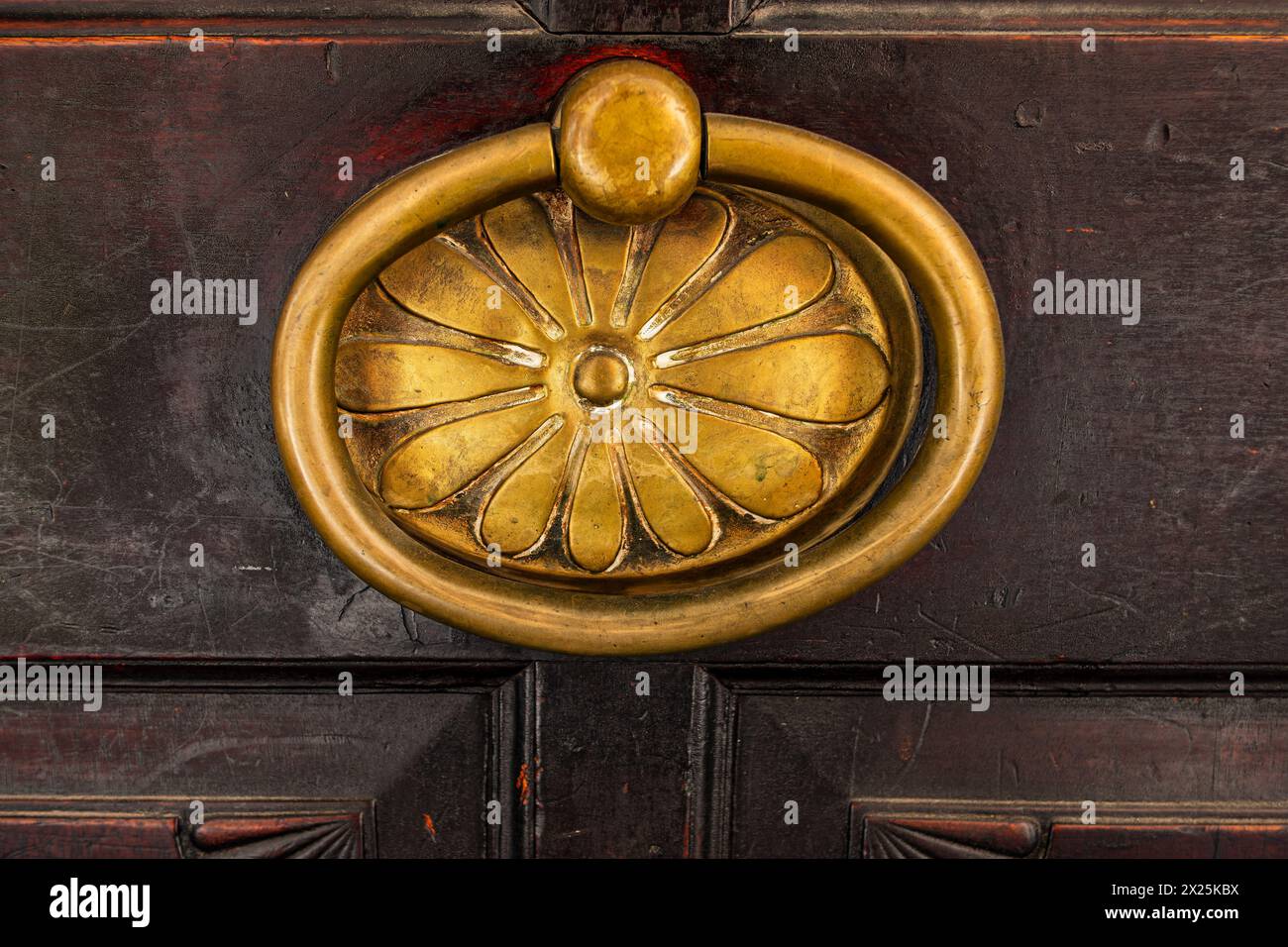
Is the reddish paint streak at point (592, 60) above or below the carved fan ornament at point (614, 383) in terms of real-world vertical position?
above

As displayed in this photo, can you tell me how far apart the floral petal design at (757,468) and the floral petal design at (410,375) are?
136 mm

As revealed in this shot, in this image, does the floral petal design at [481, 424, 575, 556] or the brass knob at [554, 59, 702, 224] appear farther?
the floral petal design at [481, 424, 575, 556]

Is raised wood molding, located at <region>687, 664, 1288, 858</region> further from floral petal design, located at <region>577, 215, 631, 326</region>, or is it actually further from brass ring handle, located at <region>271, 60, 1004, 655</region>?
floral petal design, located at <region>577, 215, 631, 326</region>

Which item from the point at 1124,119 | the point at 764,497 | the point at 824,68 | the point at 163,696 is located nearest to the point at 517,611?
the point at 764,497

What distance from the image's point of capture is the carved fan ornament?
2.12ft

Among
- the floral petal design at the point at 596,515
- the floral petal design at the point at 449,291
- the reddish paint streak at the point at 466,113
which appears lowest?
the floral petal design at the point at 596,515

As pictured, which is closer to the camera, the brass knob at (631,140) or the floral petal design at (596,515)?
the brass knob at (631,140)

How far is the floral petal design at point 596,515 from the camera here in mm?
668

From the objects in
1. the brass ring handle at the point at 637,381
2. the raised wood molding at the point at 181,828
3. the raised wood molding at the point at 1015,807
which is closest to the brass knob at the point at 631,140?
the brass ring handle at the point at 637,381

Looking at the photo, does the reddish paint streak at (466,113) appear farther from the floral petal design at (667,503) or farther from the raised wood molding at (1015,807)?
the raised wood molding at (1015,807)

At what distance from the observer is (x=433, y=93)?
63cm

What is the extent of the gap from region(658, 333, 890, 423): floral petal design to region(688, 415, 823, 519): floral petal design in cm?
2

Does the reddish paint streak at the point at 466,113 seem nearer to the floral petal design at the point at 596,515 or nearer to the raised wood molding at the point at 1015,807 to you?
the floral petal design at the point at 596,515

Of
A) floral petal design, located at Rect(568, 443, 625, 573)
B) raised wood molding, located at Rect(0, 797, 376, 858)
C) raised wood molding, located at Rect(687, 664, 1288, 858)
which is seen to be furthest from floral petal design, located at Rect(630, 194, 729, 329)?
raised wood molding, located at Rect(0, 797, 376, 858)
